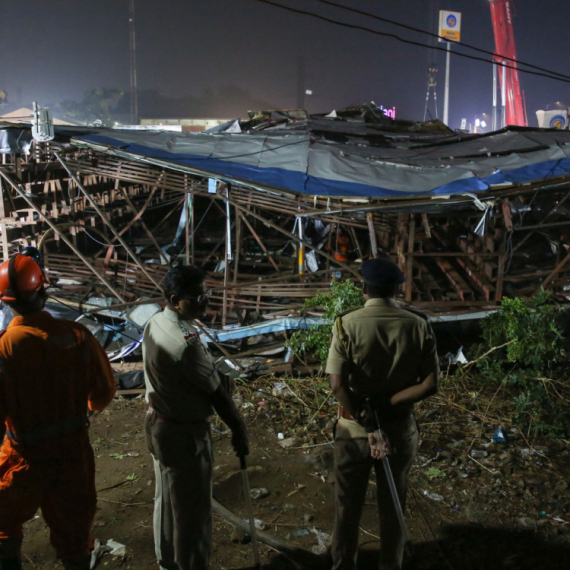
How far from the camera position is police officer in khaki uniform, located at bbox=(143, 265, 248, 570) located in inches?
95.4

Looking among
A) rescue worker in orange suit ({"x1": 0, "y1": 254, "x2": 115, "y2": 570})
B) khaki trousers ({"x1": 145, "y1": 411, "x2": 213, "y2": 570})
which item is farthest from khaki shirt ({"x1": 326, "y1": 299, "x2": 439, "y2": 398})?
rescue worker in orange suit ({"x1": 0, "y1": 254, "x2": 115, "y2": 570})

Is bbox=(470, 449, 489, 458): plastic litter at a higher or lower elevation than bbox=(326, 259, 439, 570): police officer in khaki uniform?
lower

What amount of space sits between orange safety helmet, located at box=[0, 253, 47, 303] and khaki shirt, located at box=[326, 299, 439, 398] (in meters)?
1.59

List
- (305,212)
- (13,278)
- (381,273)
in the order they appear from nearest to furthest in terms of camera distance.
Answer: (13,278) → (381,273) → (305,212)

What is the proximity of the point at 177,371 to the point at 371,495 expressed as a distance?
248 cm

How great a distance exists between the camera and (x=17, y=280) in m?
2.33

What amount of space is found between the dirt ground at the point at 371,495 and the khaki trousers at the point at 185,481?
831 millimetres

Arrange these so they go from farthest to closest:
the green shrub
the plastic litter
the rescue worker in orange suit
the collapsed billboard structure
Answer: the collapsed billboard structure, the green shrub, the plastic litter, the rescue worker in orange suit

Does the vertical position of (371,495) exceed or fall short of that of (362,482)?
it falls short

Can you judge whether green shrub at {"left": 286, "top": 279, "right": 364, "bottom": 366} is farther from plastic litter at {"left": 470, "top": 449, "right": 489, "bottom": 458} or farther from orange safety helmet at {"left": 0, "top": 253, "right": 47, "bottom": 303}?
orange safety helmet at {"left": 0, "top": 253, "right": 47, "bottom": 303}

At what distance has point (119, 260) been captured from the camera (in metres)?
9.05

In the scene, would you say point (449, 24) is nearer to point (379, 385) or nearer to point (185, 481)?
point (379, 385)

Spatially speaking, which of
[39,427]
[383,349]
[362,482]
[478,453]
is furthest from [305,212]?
[39,427]

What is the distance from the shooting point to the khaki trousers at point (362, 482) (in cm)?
264
